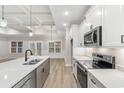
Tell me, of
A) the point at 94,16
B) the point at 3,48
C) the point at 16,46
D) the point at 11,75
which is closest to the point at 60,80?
the point at 94,16

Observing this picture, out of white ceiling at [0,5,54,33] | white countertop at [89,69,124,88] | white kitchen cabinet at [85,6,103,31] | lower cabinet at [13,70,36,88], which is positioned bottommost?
lower cabinet at [13,70,36,88]

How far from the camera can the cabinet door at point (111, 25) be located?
1695mm

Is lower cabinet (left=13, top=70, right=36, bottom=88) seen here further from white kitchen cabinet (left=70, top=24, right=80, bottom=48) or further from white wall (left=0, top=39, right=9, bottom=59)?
white wall (left=0, top=39, right=9, bottom=59)

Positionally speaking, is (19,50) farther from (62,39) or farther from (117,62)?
(117,62)

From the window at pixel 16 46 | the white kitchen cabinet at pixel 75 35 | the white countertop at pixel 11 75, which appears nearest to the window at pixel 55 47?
the window at pixel 16 46

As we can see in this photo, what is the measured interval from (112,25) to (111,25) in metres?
0.04

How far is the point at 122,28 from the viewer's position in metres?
1.56

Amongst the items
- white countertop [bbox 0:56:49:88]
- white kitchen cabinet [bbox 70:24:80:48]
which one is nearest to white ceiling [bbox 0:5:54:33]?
white kitchen cabinet [bbox 70:24:80:48]

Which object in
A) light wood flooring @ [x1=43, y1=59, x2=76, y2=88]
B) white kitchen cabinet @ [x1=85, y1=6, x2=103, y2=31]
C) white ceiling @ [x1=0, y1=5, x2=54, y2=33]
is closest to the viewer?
white kitchen cabinet @ [x1=85, y1=6, x2=103, y2=31]

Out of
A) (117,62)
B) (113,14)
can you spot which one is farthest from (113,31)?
(117,62)

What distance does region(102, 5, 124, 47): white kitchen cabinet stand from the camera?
1671 millimetres

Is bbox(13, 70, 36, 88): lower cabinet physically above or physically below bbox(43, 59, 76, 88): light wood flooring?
above

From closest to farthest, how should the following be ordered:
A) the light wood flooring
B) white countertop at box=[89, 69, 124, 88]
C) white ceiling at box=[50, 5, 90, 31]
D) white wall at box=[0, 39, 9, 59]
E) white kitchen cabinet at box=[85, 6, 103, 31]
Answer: white countertop at box=[89, 69, 124, 88], white kitchen cabinet at box=[85, 6, 103, 31], white ceiling at box=[50, 5, 90, 31], the light wood flooring, white wall at box=[0, 39, 9, 59]
